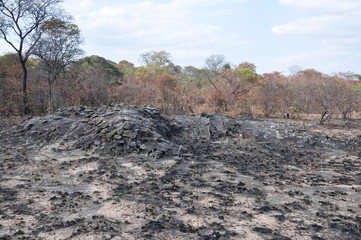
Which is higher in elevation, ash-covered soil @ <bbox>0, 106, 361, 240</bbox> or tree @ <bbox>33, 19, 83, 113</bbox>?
tree @ <bbox>33, 19, 83, 113</bbox>

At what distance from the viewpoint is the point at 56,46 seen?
55.5ft

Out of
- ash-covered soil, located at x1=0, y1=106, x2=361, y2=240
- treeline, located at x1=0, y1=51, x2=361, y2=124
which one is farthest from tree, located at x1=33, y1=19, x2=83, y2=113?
ash-covered soil, located at x1=0, y1=106, x2=361, y2=240

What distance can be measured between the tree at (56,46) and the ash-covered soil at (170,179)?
23.1 feet

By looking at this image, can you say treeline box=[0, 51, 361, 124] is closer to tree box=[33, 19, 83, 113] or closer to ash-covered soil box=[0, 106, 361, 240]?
tree box=[33, 19, 83, 113]

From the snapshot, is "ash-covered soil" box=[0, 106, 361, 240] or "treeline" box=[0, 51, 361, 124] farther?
"treeline" box=[0, 51, 361, 124]

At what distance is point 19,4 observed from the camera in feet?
50.1

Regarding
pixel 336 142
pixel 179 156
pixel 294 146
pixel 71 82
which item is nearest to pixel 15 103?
pixel 71 82

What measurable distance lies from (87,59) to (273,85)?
1571 centimetres

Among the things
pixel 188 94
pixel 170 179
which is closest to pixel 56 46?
pixel 188 94

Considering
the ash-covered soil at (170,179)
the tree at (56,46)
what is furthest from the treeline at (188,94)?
the ash-covered soil at (170,179)

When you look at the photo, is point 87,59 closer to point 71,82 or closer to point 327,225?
point 71,82

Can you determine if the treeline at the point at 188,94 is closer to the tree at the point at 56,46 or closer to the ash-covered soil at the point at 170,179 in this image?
the tree at the point at 56,46

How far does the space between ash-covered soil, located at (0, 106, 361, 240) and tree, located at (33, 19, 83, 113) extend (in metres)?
7.05

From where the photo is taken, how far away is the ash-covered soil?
13.9 feet
